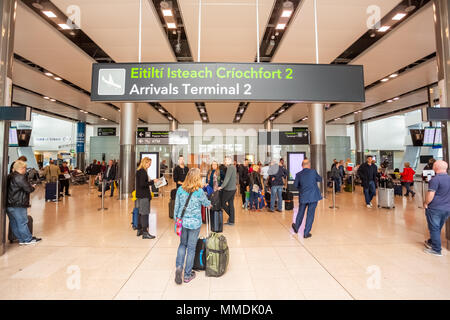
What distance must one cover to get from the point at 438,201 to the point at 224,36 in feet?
20.2

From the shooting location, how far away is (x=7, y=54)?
4.02 meters

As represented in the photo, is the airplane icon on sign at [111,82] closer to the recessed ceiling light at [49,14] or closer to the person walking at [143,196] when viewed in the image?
the person walking at [143,196]

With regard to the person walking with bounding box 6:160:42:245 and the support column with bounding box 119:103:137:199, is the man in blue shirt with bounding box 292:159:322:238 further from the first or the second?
the support column with bounding box 119:103:137:199

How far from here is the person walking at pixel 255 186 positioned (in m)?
7.45

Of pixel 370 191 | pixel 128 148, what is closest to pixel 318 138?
pixel 370 191

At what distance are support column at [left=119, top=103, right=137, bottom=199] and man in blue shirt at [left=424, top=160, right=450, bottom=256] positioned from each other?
9.86 m

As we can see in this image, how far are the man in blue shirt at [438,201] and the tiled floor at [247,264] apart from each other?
13.5 inches

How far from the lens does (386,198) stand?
25.5ft

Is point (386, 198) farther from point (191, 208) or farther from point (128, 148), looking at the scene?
point (128, 148)

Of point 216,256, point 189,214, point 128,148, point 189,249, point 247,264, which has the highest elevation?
point 128,148

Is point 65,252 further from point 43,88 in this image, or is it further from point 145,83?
point 43,88

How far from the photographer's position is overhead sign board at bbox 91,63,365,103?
3.27m

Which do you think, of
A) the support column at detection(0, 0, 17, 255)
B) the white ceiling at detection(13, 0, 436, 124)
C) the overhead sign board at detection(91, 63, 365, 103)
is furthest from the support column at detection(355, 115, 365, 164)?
the support column at detection(0, 0, 17, 255)
